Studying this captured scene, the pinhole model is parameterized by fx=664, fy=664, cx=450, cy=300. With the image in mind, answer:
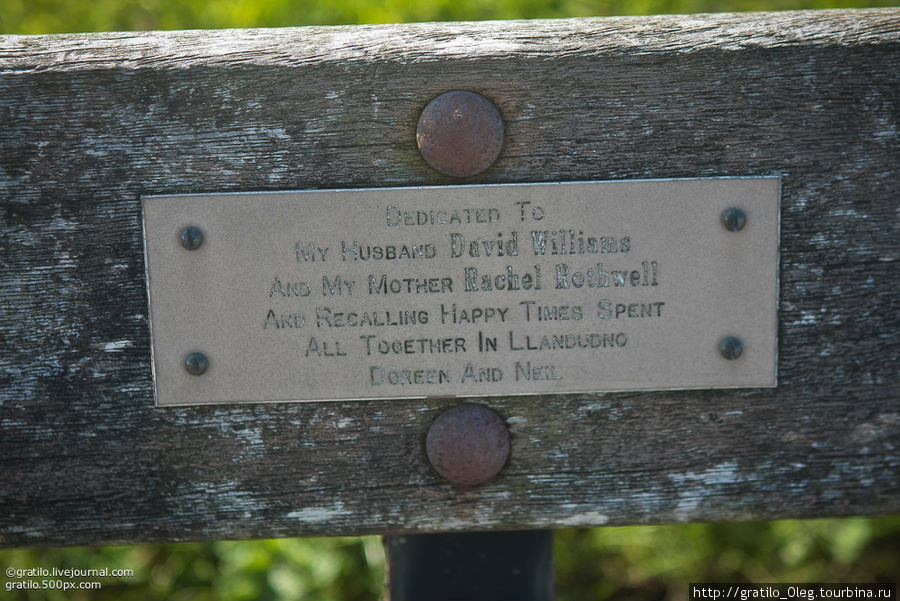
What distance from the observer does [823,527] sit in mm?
1957

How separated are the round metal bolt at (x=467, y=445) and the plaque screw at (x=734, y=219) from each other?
52cm

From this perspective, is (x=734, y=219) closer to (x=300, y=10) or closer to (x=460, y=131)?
(x=460, y=131)

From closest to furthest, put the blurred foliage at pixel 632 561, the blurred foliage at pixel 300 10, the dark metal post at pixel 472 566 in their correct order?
1. the dark metal post at pixel 472 566
2. the blurred foliage at pixel 300 10
3. the blurred foliage at pixel 632 561

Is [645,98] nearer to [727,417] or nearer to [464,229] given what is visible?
[464,229]

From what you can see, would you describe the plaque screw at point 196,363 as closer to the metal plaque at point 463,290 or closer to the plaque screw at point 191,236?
the metal plaque at point 463,290

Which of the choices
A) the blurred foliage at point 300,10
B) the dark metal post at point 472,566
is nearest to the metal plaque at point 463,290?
the dark metal post at point 472,566

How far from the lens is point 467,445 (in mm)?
1152

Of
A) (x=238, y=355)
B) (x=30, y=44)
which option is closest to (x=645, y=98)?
(x=238, y=355)

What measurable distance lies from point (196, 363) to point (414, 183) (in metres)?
0.48

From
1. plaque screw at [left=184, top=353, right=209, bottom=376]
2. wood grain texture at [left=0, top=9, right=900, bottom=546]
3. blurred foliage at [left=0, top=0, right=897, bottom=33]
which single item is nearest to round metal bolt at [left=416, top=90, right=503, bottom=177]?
wood grain texture at [left=0, top=9, right=900, bottom=546]

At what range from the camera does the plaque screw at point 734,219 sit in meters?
1.12

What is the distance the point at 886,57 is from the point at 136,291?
131cm

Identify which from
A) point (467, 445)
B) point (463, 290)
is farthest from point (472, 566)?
point (463, 290)

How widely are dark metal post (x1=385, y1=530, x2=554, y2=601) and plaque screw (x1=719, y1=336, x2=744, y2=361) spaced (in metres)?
0.48
